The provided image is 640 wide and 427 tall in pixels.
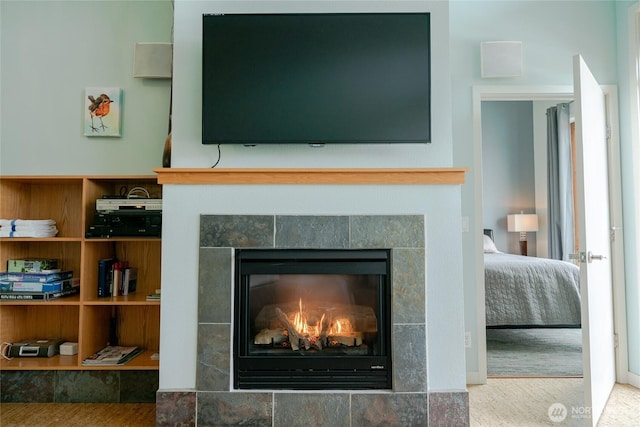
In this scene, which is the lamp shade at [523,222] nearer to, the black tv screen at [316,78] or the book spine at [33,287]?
the black tv screen at [316,78]

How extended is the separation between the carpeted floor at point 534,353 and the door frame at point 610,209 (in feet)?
1.01

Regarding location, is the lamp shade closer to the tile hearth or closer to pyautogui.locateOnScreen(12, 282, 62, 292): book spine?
the tile hearth

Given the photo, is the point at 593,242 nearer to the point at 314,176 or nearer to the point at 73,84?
the point at 314,176

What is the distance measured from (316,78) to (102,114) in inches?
58.4

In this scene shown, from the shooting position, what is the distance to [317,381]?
218 centimetres

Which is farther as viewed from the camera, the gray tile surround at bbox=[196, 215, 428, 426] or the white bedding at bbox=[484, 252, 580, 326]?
the white bedding at bbox=[484, 252, 580, 326]

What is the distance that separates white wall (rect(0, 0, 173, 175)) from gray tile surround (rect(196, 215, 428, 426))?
1.00m

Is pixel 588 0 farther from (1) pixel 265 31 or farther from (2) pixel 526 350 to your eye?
(2) pixel 526 350

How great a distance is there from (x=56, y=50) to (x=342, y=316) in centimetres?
249

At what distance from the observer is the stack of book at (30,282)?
2.54 metres

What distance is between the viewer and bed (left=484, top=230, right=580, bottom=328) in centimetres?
364

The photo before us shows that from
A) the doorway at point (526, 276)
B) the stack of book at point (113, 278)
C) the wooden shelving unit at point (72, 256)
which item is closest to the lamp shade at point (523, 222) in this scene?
the doorway at point (526, 276)

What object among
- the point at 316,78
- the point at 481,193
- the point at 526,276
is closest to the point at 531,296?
the point at 526,276

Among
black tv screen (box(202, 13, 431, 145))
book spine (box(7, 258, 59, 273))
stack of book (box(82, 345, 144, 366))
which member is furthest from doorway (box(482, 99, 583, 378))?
book spine (box(7, 258, 59, 273))
